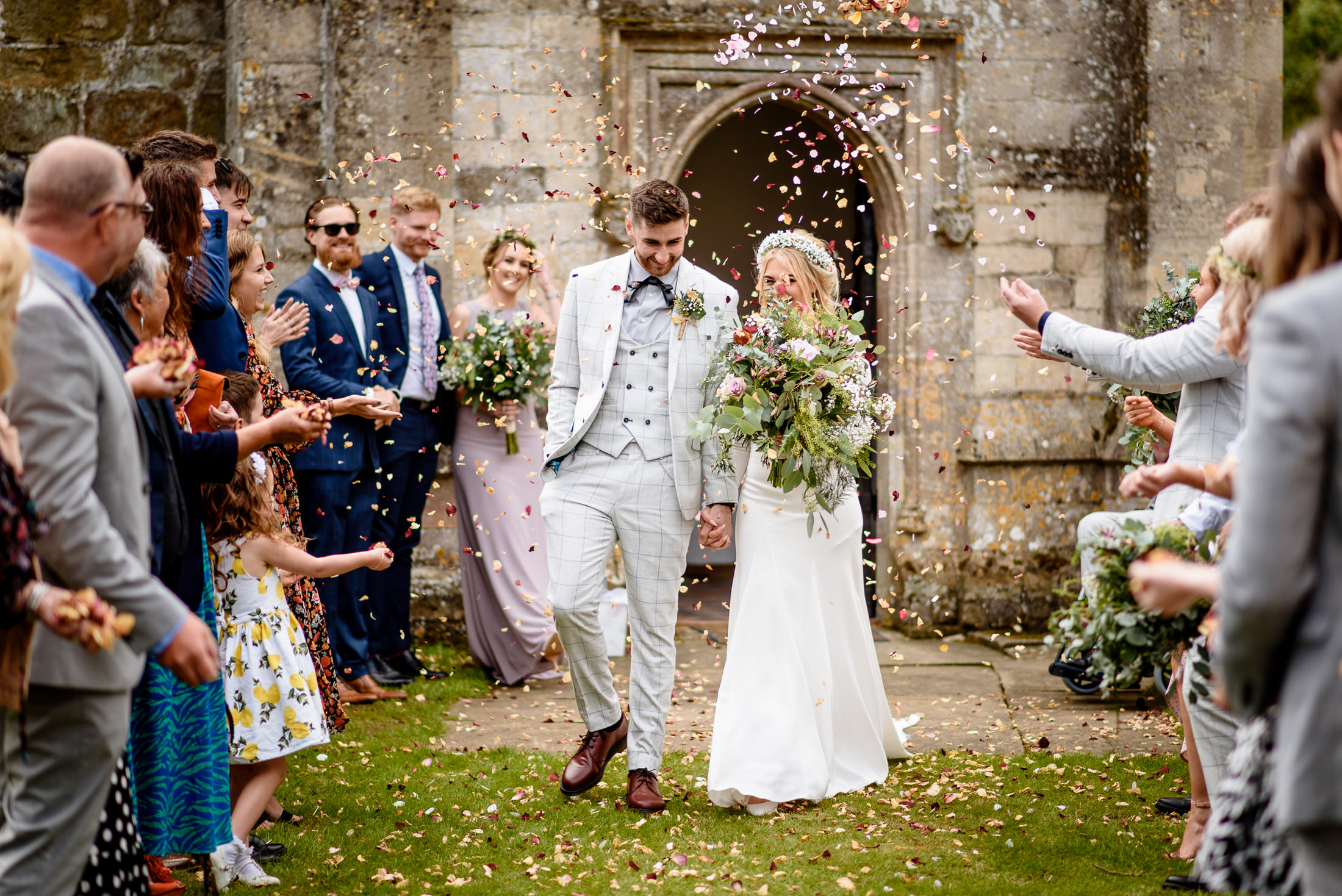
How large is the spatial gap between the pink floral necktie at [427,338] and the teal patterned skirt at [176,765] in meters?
3.50

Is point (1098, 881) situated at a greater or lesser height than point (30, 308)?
lesser

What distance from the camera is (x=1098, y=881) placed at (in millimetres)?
3916

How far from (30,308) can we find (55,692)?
→ 0.78m

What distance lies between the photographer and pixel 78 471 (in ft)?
8.01

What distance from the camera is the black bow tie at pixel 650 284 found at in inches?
195

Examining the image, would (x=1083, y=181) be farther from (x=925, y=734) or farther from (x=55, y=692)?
(x=55, y=692)

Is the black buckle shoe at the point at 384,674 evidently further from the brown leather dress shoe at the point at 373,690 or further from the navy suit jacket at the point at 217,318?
the navy suit jacket at the point at 217,318

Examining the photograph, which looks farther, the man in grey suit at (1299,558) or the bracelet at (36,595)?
the bracelet at (36,595)

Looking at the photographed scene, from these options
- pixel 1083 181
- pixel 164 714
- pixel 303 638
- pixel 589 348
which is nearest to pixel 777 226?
pixel 1083 181

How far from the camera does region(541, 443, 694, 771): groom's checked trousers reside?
15.8 feet

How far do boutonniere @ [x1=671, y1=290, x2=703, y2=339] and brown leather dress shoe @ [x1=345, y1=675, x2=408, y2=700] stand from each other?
283cm

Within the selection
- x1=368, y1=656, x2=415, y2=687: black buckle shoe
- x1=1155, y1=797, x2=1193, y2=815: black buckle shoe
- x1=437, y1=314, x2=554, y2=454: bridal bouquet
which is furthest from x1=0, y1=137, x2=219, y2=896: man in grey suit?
x1=368, y1=656, x2=415, y2=687: black buckle shoe

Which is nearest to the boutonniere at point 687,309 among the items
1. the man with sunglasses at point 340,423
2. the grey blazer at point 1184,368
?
the grey blazer at point 1184,368

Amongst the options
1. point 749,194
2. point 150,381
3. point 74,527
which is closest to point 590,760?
point 150,381
